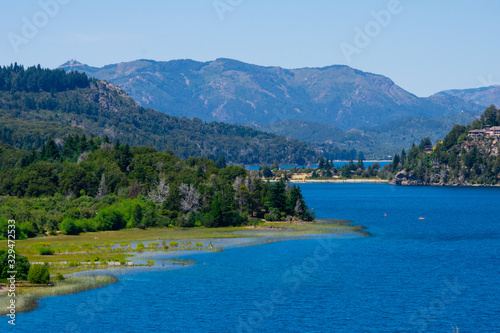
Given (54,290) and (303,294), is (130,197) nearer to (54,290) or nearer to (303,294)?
(54,290)

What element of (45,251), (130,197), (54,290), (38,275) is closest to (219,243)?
(45,251)

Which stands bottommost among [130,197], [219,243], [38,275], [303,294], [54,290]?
[303,294]

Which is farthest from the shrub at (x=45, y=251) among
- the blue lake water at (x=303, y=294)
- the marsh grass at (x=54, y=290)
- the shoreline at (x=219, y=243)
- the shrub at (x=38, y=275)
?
the shrub at (x=38, y=275)

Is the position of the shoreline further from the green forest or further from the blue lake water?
the green forest

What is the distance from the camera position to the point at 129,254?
312 ft

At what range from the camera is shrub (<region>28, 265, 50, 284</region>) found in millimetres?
72250

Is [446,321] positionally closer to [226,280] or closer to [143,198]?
[226,280]

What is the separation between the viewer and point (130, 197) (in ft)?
493

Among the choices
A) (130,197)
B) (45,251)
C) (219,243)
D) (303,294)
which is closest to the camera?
(303,294)

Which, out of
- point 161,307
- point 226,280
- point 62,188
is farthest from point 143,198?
point 161,307

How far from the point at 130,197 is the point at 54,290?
264 feet

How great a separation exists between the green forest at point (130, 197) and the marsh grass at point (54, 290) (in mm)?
A: 40647

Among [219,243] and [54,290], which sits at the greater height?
[219,243]

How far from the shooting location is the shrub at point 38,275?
72.2 metres
